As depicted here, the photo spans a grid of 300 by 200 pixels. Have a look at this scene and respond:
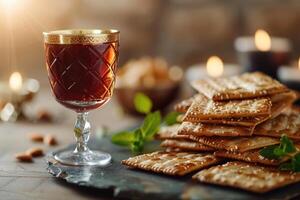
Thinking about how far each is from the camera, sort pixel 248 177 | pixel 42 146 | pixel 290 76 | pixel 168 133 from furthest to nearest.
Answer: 1. pixel 290 76
2. pixel 42 146
3. pixel 168 133
4. pixel 248 177

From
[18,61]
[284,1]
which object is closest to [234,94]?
[284,1]

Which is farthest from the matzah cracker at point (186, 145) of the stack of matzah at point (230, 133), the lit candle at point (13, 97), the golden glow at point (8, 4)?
the golden glow at point (8, 4)

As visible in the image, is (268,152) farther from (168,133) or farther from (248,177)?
(168,133)

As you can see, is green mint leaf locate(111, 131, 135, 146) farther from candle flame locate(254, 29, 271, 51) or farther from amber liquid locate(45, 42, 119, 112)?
candle flame locate(254, 29, 271, 51)

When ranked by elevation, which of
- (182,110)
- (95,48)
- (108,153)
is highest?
(95,48)

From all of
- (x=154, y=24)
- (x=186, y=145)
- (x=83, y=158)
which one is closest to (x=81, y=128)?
(x=83, y=158)

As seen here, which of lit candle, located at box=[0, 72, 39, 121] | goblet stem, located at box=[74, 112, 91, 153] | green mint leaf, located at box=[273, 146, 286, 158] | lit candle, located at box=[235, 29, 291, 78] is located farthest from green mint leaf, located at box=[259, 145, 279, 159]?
lit candle, located at box=[0, 72, 39, 121]

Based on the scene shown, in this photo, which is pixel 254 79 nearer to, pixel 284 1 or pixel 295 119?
pixel 295 119
